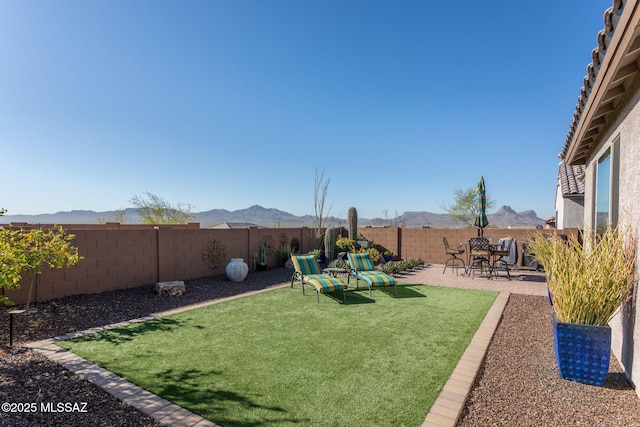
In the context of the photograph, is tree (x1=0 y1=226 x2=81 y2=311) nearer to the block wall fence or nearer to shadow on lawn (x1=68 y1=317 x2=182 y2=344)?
the block wall fence

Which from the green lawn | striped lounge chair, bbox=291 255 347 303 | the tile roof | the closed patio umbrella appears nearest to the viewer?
the green lawn

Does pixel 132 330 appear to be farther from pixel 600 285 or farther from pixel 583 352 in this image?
pixel 600 285

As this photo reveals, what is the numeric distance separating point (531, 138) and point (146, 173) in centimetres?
2848

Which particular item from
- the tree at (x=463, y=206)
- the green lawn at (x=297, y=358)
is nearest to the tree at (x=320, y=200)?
the green lawn at (x=297, y=358)

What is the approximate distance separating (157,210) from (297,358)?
22323 mm

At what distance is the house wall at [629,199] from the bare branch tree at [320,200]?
1103 cm

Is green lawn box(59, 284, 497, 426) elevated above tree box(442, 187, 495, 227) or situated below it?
below

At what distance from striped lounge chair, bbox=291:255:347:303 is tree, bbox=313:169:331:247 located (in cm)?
585

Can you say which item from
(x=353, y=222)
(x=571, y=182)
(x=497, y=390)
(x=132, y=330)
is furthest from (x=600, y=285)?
(x=571, y=182)

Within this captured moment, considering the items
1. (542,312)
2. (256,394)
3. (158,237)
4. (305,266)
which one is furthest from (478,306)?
(158,237)

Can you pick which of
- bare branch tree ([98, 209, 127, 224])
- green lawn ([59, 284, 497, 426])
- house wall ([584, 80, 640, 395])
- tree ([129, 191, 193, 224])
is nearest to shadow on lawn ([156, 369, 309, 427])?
green lawn ([59, 284, 497, 426])

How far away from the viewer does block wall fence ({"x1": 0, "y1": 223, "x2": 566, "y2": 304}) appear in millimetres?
7028

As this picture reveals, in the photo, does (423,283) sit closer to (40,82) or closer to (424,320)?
(424,320)

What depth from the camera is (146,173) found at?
92.6 feet
